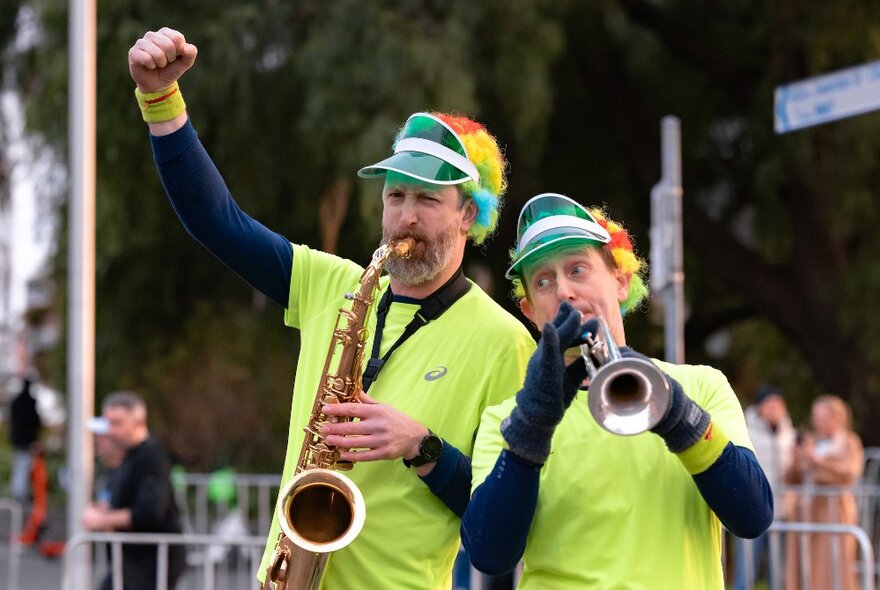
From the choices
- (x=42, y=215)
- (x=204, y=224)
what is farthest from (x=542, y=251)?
(x=42, y=215)

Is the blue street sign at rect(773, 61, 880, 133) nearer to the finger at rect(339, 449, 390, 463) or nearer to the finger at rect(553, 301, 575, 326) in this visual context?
the finger at rect(339, 449, 390, 463)

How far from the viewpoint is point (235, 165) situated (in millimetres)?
12008

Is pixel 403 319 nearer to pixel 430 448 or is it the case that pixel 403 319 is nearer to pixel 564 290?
pixel 430 448

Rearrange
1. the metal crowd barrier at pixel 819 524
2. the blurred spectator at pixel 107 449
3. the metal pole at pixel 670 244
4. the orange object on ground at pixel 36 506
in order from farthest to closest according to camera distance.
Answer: the orange object on ground at pixel 36 506 < the blurred spectator at pixel 107 449 < the metal crowd barrier at pixel 819 524 < the metal pole at pixel 670 244

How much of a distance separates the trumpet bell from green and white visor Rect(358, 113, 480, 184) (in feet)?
3.26

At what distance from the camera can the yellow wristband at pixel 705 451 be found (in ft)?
8.20

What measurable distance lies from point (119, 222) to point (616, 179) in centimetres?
493

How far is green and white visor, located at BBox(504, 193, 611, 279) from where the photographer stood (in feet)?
9.41

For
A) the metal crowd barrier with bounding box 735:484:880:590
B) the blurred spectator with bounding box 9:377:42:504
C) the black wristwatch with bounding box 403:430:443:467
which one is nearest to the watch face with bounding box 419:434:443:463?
the black wristwatch with bounding box 403:430:443:467

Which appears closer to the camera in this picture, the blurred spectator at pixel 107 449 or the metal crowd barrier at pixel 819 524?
the metal crowd barrier at pixel 819 524

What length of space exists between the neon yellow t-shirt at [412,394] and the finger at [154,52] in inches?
23.8

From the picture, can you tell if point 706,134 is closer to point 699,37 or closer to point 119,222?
point 699,37

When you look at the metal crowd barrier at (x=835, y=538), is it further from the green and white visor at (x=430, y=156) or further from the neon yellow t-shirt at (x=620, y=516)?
the neon yellow t-shirt at (x=620, y=516)

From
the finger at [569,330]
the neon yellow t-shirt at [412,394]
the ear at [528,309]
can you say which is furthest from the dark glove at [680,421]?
the neon yellow t-shirt at [412,394]
